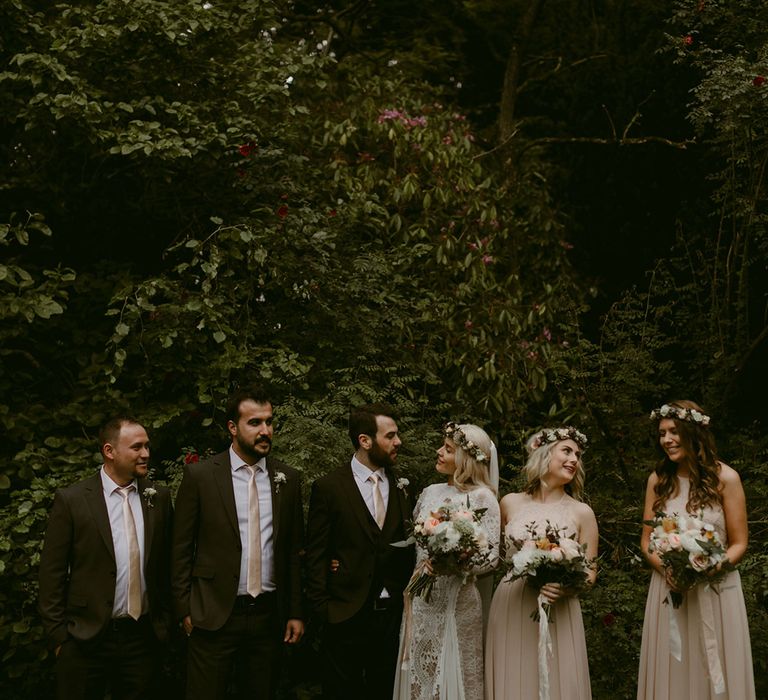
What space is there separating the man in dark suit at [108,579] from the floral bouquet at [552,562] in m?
1.99

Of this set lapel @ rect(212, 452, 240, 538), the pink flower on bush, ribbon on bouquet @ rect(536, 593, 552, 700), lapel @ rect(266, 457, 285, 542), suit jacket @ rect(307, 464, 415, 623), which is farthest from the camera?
the pink flower on bush

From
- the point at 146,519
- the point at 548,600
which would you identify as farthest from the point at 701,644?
the point at 146,519

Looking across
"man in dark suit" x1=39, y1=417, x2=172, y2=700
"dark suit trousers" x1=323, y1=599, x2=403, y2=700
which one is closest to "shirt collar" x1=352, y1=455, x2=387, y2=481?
"dark suit trousers" x1=323, y1=599, x2=403, y2=700

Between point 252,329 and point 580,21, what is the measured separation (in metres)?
6.94

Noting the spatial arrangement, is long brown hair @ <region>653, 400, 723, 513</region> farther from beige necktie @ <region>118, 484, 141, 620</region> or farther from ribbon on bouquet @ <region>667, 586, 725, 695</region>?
beige necktie @ <region>118, 484, 141, 620</region>

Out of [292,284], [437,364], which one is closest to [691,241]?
[437,364]

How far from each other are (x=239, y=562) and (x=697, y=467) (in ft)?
8.85

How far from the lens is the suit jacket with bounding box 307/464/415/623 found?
5.47 m

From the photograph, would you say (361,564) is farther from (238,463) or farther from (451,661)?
(238,463)

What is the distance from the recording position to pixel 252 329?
7793 mm

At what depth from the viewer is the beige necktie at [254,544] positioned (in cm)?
520

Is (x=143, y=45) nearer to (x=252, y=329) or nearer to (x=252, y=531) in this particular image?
(x=252, y=329)

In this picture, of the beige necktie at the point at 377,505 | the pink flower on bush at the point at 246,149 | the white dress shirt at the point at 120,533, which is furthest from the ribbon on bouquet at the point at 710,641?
the pink flower on bush at the point at 246,149

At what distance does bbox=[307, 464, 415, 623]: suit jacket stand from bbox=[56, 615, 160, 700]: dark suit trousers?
0.98 meters
